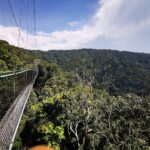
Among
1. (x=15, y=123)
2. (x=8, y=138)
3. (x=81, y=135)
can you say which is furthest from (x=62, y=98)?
(x=8, y=138)

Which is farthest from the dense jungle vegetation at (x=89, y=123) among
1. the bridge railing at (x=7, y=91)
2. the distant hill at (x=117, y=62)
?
the distant hill at (x=117, y=62)

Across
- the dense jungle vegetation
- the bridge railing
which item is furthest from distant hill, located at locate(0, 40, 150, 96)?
the bridge railing

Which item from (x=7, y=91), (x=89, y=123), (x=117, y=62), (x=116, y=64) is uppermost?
(x=7, y=91)

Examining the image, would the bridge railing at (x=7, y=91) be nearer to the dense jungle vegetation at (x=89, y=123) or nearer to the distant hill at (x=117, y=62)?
the dense jungle vegetation at (x=89, y=123)

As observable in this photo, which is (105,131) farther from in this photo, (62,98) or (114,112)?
(62,98)

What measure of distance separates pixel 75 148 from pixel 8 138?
14231 mm

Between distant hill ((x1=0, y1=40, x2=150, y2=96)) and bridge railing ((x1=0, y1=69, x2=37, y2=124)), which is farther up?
bridge railing ((x1=0, y1=69, x2=37, y2=124))

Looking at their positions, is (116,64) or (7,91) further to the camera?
(116,64)

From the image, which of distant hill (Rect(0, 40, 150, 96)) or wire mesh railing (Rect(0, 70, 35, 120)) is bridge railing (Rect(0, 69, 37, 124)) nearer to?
wire mesh railing (Rect(0, 70, 35, 120))

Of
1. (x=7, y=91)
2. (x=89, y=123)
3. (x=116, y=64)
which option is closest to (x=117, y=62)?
(x=116, y=64)

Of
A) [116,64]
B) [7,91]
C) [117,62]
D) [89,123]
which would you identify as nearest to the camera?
[7,91]

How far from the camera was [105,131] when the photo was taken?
16.6 meters

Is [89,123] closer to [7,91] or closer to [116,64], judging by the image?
[7,91]

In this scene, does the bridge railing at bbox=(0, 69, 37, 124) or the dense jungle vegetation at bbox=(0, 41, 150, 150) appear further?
the dense jungle vegetation at bbox=(0, 41, 150, 150)
